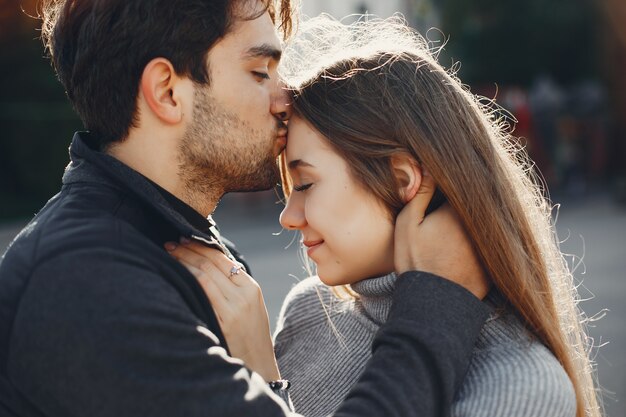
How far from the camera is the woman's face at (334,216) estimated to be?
8.17 feet

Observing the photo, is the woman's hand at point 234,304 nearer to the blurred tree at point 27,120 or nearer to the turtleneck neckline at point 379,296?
the turtleneck neckline at point 379,296

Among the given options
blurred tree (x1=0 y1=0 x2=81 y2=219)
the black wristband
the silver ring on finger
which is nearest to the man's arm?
the black wristband

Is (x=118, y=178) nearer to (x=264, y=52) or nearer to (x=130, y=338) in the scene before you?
(x=130, y=338)

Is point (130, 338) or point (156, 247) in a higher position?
point (156, 247)

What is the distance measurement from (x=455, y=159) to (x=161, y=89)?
2.73ft

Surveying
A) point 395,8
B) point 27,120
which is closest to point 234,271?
point 27,120

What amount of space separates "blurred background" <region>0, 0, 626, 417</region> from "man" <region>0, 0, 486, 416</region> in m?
3.69

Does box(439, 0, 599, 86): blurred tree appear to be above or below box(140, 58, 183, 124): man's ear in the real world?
above

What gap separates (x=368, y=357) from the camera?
2.54 metres

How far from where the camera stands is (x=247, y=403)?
74.0 inches

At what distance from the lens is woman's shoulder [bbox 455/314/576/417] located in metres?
2.09

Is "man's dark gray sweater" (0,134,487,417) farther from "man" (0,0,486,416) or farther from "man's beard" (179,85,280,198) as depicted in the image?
"man's beard" (179,85,280,198)

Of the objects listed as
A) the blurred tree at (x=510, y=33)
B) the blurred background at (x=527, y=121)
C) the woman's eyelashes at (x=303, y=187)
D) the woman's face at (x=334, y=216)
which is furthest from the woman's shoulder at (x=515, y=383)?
the blurred tree at (x=510, y=33)

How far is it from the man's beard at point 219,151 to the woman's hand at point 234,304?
0.27 m
